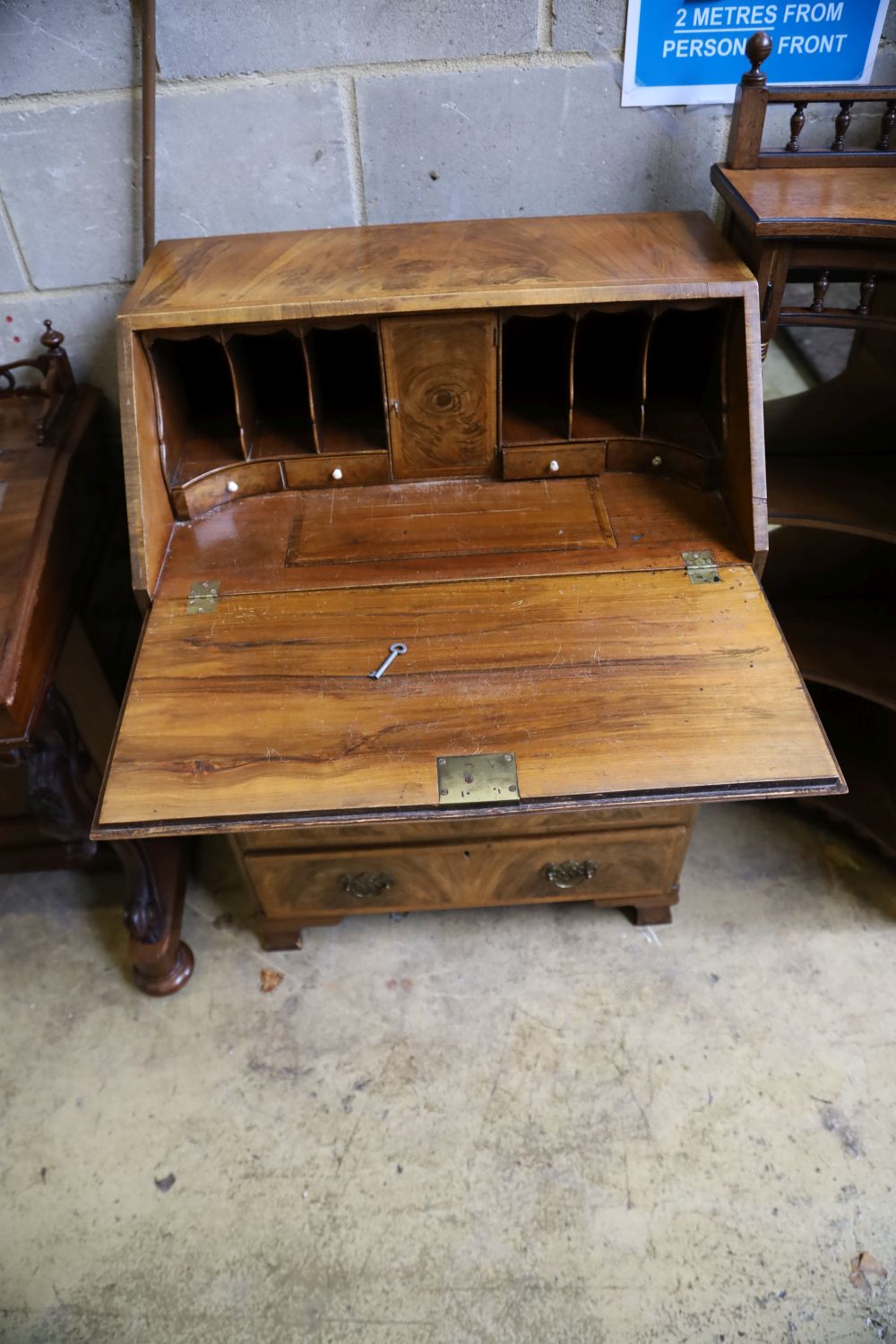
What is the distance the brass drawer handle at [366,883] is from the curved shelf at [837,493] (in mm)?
986

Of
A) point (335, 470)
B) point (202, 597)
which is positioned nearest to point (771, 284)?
point (335, 470)

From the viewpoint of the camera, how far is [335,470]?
1.59 metres

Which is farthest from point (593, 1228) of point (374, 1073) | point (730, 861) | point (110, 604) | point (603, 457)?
point (110, 604)

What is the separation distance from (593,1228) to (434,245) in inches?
67.8

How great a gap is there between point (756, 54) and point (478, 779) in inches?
47.6

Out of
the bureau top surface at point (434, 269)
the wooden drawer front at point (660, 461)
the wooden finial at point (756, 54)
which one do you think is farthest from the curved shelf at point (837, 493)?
the wooden finial at point (756, 54)

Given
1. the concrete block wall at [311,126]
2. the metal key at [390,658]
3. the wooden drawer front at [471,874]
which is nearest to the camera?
the metal key at [390,658]

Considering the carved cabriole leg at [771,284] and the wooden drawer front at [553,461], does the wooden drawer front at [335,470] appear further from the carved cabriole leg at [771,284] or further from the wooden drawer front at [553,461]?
the carved cabriole leg at [771,284]

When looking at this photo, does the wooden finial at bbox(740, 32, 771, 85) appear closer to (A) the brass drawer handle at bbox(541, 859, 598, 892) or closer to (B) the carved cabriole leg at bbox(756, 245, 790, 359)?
(B) the carved cabriole leg at bbox(756, 245, 790, 359)

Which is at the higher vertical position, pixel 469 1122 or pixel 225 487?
pixel 225 487

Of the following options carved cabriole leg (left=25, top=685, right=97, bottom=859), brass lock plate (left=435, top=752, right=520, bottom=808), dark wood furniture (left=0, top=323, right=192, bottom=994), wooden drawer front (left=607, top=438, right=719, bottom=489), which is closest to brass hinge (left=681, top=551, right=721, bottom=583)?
wooden drawer front (left=607, top=438, right=719, bottom=489)

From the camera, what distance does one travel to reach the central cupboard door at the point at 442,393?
1451 millimetres

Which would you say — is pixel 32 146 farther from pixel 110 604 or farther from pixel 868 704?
pixel 868 704

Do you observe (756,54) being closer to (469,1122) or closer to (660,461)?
(660,461)
